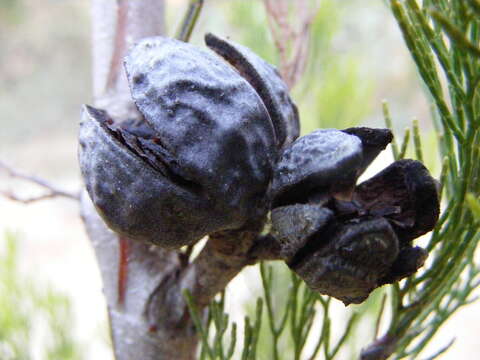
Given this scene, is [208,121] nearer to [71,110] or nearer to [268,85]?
[268,85]

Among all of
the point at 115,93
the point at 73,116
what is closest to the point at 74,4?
the point at 73,116

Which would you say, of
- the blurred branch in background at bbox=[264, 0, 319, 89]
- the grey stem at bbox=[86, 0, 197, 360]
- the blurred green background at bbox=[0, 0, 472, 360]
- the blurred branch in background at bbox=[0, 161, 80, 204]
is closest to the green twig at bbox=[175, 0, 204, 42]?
the grey stem at bbox=[86, 0, 197, 360]

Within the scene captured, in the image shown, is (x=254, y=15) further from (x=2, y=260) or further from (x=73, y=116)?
(x=73, y=116)

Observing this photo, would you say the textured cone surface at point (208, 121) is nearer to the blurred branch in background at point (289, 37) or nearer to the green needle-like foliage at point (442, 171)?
the green needle-like foliage at point (442, 171)

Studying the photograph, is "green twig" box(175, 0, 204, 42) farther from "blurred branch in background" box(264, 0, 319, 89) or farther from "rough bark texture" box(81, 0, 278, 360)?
"blurred branch in background" box(264, 0, 319, 89)

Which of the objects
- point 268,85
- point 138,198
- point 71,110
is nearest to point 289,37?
point 268,85
